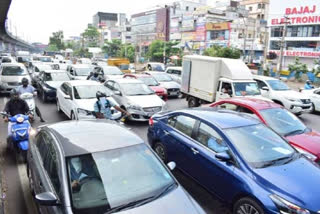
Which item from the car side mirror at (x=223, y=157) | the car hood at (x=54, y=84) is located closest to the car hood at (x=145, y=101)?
the car hood at (x=54, y=84)

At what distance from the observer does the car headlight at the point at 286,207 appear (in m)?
3.41

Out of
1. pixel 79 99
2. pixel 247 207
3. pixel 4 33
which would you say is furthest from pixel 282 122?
pixel 4 33

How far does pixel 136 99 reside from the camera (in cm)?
1027

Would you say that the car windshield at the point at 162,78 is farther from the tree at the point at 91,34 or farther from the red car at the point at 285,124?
the tree at the point at 91,34

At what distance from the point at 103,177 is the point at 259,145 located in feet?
8.87

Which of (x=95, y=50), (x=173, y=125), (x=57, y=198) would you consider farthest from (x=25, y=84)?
(x=95, y=50)

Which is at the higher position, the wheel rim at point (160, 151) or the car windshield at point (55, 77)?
the car windshield at point (55, 77)

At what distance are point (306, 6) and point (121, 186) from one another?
162ft

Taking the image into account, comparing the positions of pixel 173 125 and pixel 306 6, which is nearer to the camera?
pixel 173 125

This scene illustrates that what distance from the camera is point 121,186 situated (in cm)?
313

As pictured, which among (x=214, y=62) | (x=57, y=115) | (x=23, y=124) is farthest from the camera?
(x=214, y=62)

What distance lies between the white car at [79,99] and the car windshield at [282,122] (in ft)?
14.3

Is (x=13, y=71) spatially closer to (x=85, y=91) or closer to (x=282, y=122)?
(x=85, y=91)

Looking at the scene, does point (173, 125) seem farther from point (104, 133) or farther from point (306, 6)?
point (306, 6)
